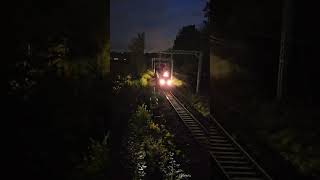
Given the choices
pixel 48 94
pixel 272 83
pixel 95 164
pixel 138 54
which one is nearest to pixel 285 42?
pixel 272 83

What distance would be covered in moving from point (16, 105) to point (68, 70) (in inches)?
167

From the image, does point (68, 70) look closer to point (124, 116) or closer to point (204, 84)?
point (124, 116)

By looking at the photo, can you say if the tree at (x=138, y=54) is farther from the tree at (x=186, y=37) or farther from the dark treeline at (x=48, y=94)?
the dark treeline at (x=48, y=94)

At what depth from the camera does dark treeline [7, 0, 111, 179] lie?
22.8ft

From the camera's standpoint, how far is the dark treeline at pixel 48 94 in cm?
695

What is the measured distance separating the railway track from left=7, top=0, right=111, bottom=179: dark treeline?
4466 mm

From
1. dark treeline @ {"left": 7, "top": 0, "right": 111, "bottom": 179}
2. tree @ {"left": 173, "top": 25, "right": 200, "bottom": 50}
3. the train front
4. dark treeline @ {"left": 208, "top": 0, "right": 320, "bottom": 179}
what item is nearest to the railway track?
dark treeline @ {"left": 208, "top": 0, "right": 320, "bottom": 179}

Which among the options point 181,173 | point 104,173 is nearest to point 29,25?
point 104,173

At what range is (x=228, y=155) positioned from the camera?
16156 mm

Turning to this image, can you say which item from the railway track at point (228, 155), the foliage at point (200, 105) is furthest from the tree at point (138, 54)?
the railway track at point (228, 155)

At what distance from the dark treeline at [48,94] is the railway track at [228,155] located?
4466 mm

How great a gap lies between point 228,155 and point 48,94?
9551mm

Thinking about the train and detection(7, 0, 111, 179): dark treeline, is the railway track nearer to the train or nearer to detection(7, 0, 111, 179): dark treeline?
detection(7, 0, 111, 179): dark treeline

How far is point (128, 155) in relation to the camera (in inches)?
567
